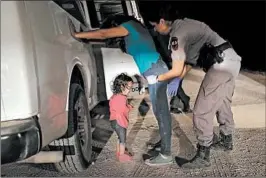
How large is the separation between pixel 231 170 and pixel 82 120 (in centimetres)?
162

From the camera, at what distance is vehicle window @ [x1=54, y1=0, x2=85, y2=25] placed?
516 cm

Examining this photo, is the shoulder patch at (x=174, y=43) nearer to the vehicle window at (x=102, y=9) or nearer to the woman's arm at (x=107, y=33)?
the woman's arm at (x=107, y=33)

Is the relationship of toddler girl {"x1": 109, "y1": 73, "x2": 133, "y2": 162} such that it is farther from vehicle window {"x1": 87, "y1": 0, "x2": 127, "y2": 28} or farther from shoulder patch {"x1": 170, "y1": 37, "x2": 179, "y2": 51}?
vehicle window {"x1": 87, "y1": 0, "x2": 127, "y2": 28}

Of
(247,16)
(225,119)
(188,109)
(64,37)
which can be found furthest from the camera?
(247,16)

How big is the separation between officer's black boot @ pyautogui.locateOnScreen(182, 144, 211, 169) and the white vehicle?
107 centimetres

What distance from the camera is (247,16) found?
80.2ft

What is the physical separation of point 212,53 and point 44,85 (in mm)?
2107

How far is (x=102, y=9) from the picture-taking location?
7.73 m

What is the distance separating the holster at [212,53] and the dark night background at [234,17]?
40.3ft

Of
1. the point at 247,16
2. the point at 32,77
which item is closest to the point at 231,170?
the point at 32,77

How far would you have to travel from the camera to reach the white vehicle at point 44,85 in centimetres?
368

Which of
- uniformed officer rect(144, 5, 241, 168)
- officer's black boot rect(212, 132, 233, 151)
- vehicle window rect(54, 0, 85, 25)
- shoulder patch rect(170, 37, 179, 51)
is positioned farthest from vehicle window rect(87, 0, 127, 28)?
officer's black boot rect(212, 132, 233, 151)

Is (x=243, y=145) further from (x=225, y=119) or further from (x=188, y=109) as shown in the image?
(x=188, y=109)

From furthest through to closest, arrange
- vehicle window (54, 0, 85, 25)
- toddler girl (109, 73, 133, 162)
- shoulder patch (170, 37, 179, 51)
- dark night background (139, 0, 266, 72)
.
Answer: dark night background (139, 0, 266, 72)
toddler girl (109, 73, 133, 162)
vehicle window (54, 0, 85, 25)
shoulder patch (170, 37, 179, 51)
